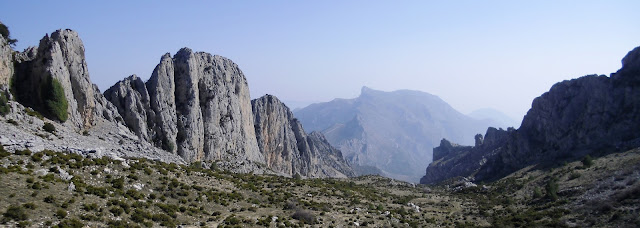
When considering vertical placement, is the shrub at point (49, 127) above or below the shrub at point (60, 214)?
above

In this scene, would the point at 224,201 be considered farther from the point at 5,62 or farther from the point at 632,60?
the point at 632,60

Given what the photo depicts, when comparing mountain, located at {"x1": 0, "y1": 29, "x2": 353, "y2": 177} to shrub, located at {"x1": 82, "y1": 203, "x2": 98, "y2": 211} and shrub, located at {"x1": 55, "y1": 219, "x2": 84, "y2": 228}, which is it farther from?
shrub, located at {"x1": 55, "y1": 219, "x2": 84, "y2": 228}

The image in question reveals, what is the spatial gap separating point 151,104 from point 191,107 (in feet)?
35.4

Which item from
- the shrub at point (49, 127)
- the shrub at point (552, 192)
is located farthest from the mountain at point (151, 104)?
the shrub at point (552, 192)

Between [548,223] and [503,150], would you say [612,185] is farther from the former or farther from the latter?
[503,150]

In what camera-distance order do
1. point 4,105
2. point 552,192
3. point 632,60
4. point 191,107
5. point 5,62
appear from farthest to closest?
point 632,60, point 191,107, point 552,192, point 5,62, point 4,105

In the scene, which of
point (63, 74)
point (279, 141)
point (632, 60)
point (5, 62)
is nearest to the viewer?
point (5, 62)

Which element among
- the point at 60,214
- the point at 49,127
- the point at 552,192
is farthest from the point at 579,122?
the point at 49,127

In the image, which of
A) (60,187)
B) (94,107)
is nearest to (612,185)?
(60,187)

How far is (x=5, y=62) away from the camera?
5162 centimetres

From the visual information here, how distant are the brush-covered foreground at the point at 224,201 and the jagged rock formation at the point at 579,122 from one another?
35.8 m

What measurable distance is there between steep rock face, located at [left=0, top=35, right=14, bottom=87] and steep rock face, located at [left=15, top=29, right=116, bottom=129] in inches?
64.4

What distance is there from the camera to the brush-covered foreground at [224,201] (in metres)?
→ 30.8

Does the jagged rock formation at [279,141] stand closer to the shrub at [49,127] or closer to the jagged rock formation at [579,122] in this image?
the jagged rock formation at [579,122]
